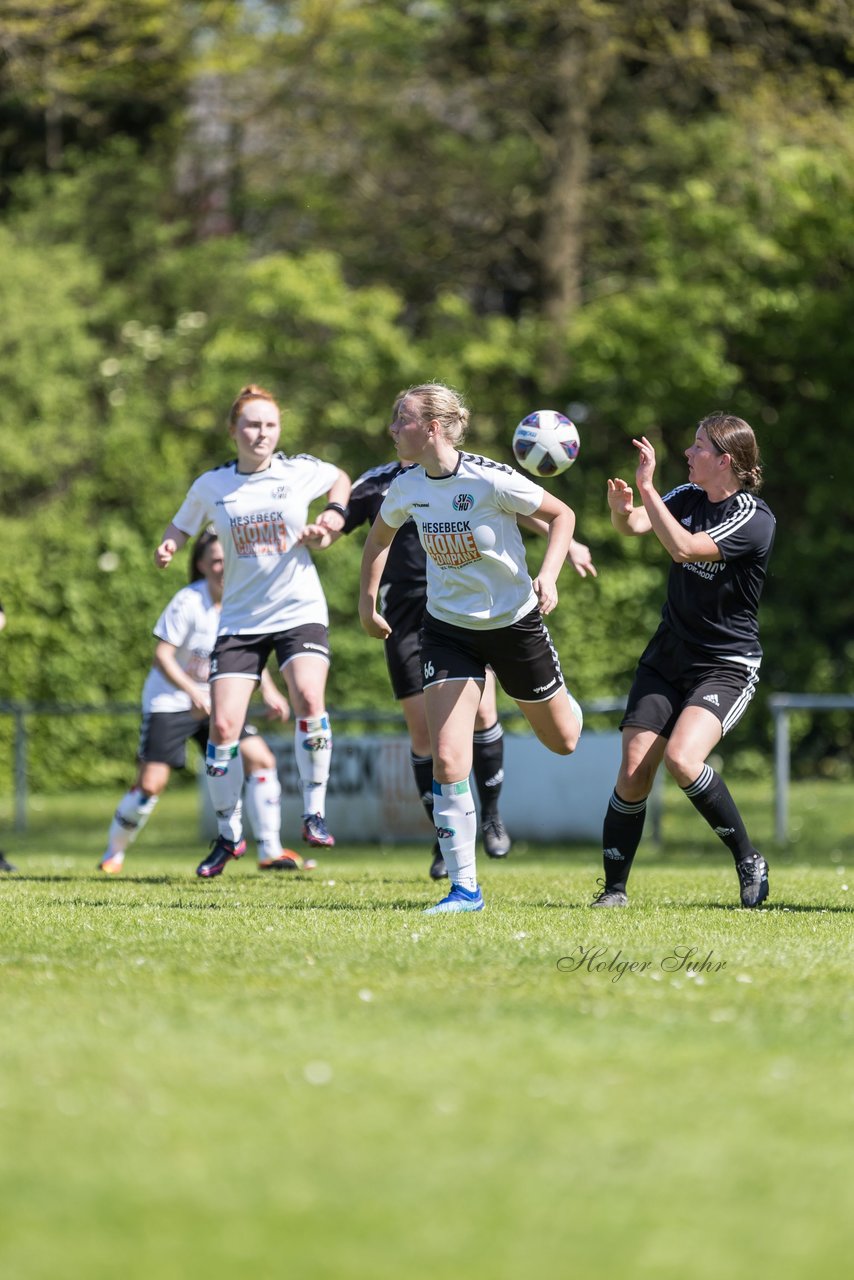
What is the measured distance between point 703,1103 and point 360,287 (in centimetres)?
2305

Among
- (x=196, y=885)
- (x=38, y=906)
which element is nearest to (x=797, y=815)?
(x=196, y=885)

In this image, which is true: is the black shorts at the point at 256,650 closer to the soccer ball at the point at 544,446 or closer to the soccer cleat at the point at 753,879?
the soccer ball at the point at 544,446

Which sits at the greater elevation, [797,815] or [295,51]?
[295,51]

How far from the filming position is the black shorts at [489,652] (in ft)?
24.6

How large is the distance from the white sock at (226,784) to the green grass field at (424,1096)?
6.29 ft

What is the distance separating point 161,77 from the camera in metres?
26.2

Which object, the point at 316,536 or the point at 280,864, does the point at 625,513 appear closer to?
the point at 316,536

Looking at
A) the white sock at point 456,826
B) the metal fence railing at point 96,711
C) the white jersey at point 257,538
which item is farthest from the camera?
the metal fence railing at point 96,711

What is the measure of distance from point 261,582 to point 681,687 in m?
2.57

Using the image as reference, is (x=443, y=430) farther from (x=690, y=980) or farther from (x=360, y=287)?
(x=360, y=287)

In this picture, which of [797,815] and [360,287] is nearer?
[797,815]

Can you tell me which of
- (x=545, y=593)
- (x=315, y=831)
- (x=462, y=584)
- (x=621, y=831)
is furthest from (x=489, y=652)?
(x=315, y=831)

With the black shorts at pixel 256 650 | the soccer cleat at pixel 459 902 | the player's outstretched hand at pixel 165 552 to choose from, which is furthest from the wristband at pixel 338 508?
the soccer cleat at pixel 459 902

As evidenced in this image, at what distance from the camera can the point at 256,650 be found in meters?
9.23
